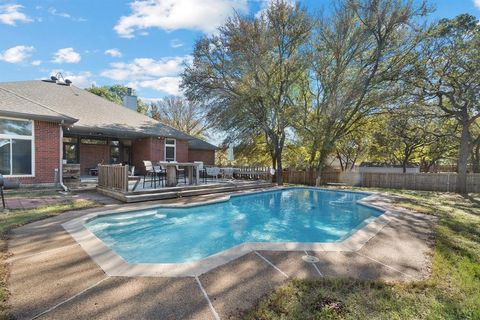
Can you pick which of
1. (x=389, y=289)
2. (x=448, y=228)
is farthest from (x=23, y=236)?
(x=448, y=228)

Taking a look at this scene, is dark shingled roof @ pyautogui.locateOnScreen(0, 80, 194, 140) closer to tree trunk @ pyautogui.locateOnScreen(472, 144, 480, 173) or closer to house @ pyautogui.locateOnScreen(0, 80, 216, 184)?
house @ pyautogui.locateOnScreen(0, 80, 216, 184)

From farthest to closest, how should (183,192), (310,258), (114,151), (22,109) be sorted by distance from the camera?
(114,151) → (183,192) → (22,109) → (310,258)

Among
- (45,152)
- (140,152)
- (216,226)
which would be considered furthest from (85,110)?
(216,226)

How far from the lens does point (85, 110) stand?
47.3 feet

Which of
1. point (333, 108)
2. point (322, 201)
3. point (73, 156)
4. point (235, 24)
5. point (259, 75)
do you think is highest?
point (235, 24)

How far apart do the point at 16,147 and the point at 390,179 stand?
20449 millimetres

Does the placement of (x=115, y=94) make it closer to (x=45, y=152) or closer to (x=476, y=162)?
(x=45, y=152)

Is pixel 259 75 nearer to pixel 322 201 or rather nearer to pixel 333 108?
pixel 333 108

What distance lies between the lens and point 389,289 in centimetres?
296

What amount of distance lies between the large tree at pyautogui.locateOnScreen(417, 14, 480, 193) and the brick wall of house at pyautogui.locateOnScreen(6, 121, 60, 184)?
60.3 ft

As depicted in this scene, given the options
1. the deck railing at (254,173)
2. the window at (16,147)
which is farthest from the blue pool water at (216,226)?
the window at (16,147)

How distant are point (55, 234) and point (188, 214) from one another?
369 centimetres

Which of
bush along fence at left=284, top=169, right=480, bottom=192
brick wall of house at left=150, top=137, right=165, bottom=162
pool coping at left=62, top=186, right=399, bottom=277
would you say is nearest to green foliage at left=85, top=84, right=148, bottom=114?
brick wall of house at left=150, top=137, right=165, bottom=162

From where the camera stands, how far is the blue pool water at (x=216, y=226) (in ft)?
16.7
